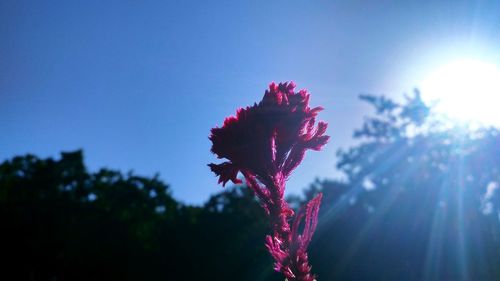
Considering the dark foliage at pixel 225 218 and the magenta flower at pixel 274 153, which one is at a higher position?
the dark foliage at pixel 225 218

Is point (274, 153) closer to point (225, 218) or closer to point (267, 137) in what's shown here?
point (267, 137)

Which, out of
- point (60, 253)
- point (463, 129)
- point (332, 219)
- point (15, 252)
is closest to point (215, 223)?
point (332, 219)

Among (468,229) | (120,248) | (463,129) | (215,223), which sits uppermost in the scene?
(463,129)

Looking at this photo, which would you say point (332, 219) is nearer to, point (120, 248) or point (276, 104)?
point (120, 248)

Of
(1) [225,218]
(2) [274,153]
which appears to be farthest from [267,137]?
(1) [225,218]

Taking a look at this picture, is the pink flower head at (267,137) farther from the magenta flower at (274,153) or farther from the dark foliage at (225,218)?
the dark foliage at (225,218)

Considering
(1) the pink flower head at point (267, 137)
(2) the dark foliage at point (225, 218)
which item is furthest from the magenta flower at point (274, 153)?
(2) the dark foliage at point (225, 218)

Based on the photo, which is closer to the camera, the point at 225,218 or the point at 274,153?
the point at 274,153
